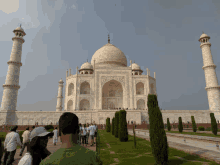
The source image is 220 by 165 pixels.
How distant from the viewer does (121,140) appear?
963 centimetres

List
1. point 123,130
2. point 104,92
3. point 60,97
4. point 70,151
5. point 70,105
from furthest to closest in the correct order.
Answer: point 60,97 < point 104,92 < point 70,105 < point 123,130 < point 70,151

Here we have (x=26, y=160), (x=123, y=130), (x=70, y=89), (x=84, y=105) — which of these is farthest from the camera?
(x=70, y=89)

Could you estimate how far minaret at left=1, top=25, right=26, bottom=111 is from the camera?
859 inches

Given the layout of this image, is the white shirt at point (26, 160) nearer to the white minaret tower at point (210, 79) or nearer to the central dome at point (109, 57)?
the white minaret tower at point (210, 79)

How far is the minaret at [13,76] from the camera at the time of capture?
2181 centimetres

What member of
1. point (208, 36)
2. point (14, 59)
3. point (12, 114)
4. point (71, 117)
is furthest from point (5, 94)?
point (208, 36)

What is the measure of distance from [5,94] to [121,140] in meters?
19.5

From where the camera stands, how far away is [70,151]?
1010mm

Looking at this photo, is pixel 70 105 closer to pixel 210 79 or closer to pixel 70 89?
pixel 70 89

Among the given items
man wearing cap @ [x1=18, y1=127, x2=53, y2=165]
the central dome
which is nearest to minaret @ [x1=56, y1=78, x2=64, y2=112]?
the central dome

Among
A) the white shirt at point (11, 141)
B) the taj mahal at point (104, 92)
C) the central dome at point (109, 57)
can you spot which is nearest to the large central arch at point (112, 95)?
the taj mahal at point (104, 92)

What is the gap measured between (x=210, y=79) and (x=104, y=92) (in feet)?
59.6

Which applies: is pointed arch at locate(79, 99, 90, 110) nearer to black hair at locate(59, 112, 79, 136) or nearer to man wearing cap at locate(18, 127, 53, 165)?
man wearing cap at locate(18, 127, 53, 165)

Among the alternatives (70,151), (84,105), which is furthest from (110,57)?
(70,151)
